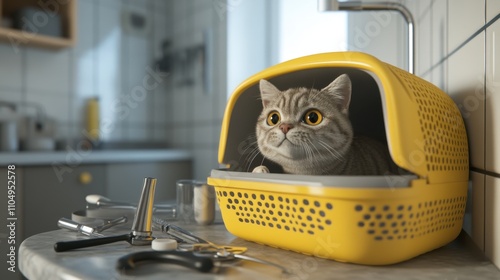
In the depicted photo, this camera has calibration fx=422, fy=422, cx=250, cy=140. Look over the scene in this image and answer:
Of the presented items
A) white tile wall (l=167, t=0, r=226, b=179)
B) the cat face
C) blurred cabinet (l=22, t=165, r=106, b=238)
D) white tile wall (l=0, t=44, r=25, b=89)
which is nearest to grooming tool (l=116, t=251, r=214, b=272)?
the cat face

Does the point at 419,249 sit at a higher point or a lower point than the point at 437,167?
lower

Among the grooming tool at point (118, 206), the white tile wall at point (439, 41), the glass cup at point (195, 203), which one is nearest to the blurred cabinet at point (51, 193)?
the grooming tool at point (118, 206)

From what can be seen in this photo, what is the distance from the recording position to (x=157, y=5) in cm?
274

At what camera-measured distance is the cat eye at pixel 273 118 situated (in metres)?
0.72

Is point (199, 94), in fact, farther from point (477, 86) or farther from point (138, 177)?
point (477, 86)

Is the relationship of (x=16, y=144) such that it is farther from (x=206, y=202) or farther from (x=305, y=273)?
(x=305, y=273)

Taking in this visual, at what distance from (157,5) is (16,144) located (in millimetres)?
1277

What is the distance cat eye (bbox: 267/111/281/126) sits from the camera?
0.72 metres

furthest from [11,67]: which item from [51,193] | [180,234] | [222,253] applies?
[222,253]

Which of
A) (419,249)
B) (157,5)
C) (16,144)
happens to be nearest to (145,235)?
(419,249)

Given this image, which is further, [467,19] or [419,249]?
[467,19]

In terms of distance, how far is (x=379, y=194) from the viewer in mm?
481

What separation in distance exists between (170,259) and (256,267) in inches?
4.0

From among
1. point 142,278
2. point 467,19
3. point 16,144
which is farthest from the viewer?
point 16,144
